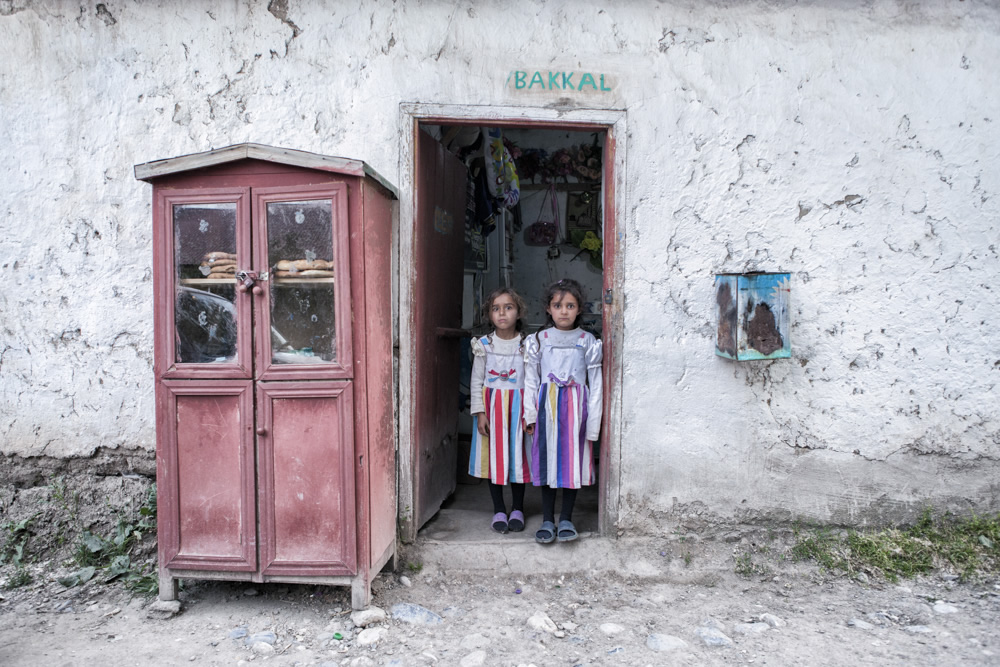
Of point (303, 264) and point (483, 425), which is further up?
point (303, 264)

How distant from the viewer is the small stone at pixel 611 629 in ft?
9.45

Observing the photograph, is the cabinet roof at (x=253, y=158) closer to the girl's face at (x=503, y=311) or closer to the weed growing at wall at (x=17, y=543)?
the girl's face at (x=503, y=311)

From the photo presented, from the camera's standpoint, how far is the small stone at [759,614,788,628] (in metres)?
2.92

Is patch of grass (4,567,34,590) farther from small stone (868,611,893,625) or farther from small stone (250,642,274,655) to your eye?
small stone (868,611,893,625)

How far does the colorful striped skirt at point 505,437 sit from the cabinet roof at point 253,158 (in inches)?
60.5

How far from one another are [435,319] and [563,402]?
0.90 m

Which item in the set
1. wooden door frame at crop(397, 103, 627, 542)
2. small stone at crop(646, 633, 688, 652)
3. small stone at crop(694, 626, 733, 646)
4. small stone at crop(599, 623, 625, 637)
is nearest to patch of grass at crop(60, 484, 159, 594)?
wooden door frame at crop(397, 103, 627, 542)

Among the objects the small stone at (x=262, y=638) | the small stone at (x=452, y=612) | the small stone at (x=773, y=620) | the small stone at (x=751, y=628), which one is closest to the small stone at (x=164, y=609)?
the small stone at (x=262, y=638)

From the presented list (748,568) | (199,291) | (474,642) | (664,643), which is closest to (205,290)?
(199,291)

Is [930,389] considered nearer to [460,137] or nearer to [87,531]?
[460,137]

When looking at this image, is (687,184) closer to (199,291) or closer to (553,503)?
(553,503)

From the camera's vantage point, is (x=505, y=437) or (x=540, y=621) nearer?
(x=540, y=621)

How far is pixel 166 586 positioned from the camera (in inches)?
118

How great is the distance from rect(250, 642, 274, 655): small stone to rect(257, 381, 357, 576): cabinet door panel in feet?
1.00
